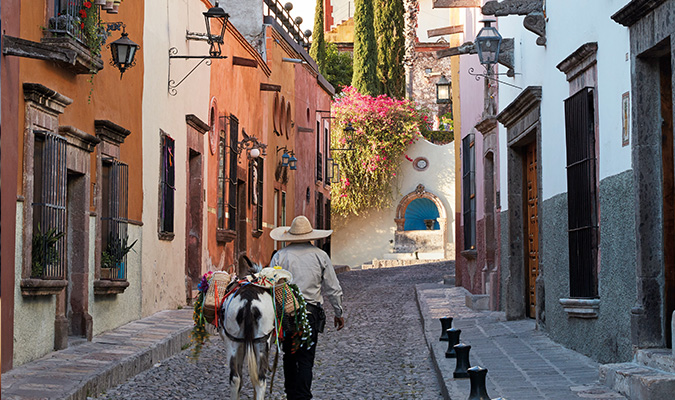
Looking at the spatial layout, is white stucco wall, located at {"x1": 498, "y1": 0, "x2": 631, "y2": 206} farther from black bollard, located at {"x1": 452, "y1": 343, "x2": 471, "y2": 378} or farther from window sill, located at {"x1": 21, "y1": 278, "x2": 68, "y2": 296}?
window sill, located at {"x1": 21, "y1": 278, "x2": 68, "y2": 296}

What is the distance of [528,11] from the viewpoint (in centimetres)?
1123

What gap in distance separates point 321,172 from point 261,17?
10.4 meters

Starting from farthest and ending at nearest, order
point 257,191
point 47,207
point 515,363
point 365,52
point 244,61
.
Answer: point 365,52 < point 257,191 < point 244,61 < point 47,207 < point 515,363

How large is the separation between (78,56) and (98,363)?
126 inches

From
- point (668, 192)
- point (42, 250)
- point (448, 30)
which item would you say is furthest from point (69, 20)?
point (448, 30)

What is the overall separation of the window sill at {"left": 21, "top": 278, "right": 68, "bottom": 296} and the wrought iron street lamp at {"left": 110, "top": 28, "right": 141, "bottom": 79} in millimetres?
3079

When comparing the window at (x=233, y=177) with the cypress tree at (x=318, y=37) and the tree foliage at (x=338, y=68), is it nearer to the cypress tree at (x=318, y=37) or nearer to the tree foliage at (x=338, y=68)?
the cypress tree at (x=318, y=37)

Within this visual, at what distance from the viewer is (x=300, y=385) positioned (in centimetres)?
668

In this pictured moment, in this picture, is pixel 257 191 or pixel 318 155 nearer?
pixel 257 191

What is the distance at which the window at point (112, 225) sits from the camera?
11648 mm

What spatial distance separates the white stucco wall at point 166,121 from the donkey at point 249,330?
268 inches

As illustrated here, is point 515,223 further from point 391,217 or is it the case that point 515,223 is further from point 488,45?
point 391,217

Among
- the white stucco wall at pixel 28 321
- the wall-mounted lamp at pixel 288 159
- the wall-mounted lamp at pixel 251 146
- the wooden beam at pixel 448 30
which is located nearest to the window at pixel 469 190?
the wooden beam at pixel 448 30

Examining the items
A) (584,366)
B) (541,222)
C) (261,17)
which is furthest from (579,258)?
(261,17)
